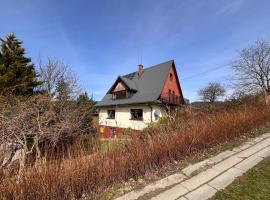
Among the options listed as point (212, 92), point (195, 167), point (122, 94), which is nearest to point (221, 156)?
point (195, 167)

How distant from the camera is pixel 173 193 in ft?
7.63

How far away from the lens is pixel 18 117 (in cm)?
366

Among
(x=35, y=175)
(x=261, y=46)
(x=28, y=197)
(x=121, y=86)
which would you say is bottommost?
(x=28, y=197)

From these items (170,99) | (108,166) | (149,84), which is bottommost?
(108,166)

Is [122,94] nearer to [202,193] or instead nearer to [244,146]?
[244,146]

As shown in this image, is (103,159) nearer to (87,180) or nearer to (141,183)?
(87,180)

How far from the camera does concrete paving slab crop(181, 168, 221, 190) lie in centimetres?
252

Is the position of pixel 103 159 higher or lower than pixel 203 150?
higher

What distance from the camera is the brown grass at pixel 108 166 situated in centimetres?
208

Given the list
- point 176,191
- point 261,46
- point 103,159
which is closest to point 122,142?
point 103,159

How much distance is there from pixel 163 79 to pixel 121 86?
5702 millimetres

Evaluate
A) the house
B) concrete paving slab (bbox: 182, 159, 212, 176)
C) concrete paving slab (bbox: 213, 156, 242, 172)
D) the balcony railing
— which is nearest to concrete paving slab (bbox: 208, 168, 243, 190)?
concrete paving slab (bbox: 213, 156, 242, 172)

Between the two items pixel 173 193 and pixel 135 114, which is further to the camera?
pixel 135 114

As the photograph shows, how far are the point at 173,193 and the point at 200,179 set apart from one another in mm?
678
